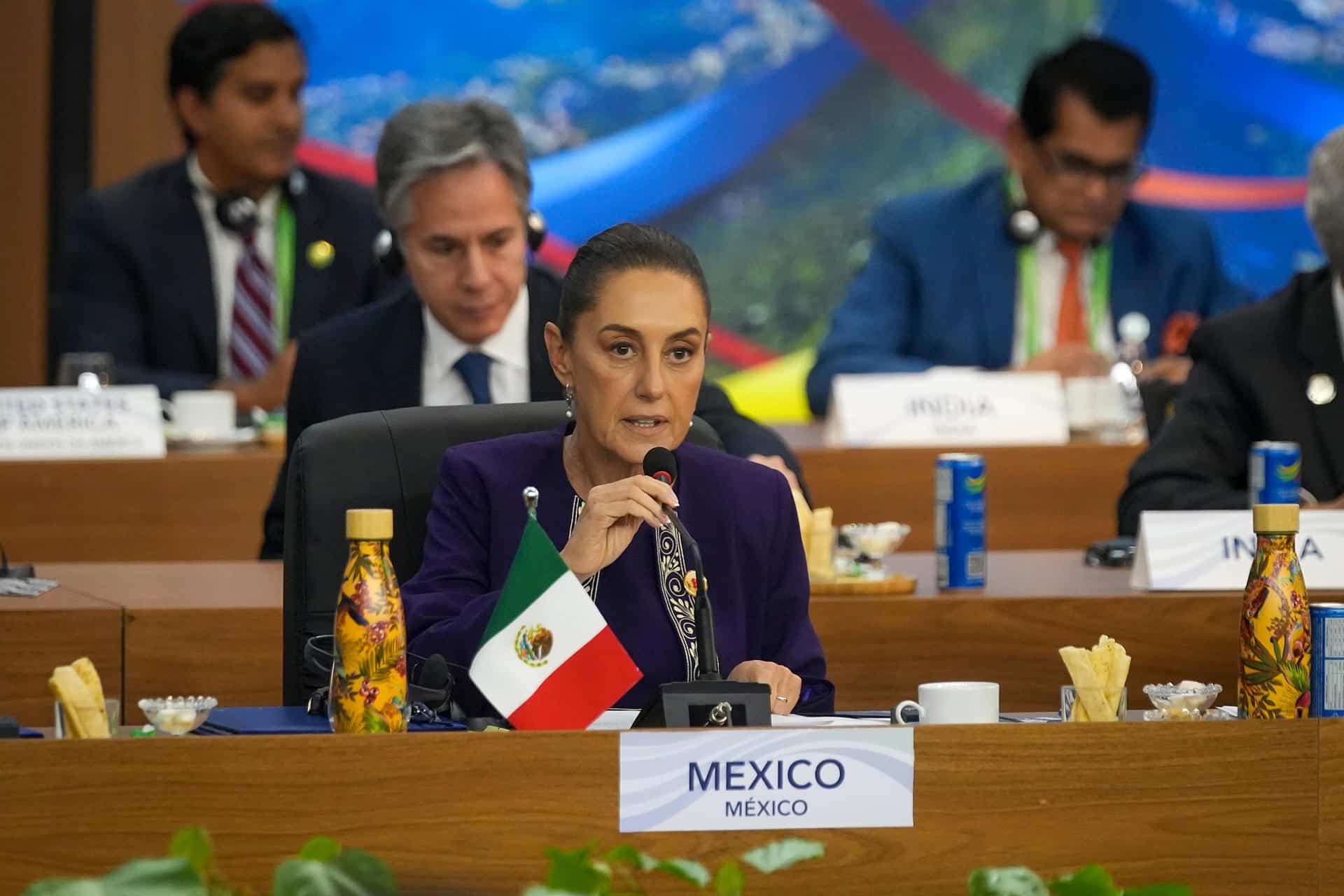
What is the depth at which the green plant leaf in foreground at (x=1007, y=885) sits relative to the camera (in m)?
1.04

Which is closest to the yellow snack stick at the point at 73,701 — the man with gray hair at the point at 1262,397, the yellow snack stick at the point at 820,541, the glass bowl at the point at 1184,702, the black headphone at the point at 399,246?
the glass bowl at the point at 1184,702

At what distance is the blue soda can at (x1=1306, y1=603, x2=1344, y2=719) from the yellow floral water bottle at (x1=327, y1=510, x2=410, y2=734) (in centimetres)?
77

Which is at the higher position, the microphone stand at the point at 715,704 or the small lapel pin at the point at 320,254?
the small lapel pin at the point at 320,254

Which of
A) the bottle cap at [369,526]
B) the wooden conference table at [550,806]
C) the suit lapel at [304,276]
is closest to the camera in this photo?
the wooden conference table at [550,806]

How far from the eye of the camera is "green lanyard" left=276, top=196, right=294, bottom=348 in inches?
184

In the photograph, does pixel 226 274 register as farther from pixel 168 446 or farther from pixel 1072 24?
pixel 1072 24

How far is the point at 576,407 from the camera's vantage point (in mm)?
2240

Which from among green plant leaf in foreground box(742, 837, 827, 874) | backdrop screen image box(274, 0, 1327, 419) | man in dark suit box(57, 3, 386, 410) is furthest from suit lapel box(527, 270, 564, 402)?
backdrop screen image box(274, 0, 1327, 419)

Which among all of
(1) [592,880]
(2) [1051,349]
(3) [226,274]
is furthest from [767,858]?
(3) [226,274]

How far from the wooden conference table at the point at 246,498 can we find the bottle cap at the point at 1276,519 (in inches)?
78.3

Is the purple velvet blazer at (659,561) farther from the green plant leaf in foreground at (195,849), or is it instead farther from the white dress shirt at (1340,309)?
the white dress shirt at (1340,309)

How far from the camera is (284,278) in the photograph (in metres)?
4.70

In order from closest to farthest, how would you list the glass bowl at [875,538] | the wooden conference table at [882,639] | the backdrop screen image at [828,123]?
the wooden conference table at [882,639] < the glass bowl at [875,538] < the backdrop screen image at [828,123]

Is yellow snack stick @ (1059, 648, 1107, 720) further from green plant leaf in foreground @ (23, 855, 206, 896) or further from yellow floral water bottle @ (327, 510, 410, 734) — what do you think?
green plant leaf in foreground @ (23, 855, 206, 896)
